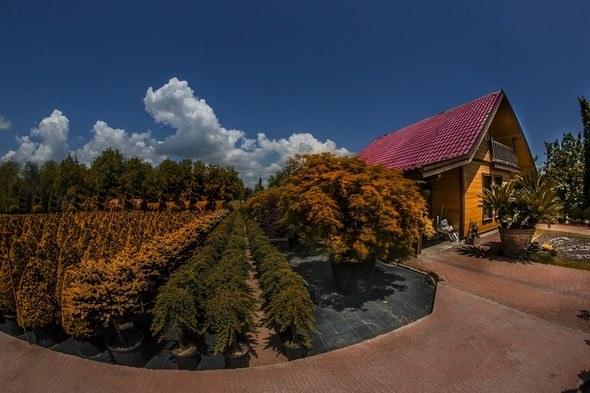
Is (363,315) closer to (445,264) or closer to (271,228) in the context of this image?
(445,264)

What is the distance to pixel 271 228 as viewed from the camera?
12.5 meters

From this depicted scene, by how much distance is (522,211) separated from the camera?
30.0 feet

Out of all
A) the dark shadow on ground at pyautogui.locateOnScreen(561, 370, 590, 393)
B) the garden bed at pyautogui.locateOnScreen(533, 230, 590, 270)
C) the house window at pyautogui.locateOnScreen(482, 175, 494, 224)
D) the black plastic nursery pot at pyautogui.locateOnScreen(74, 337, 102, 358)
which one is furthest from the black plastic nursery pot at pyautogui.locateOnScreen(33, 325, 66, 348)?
the house window at pyautogui.locateOnScreen(482, 175, 494, 224)

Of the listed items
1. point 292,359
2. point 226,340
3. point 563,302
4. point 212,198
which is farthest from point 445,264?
point 212,198

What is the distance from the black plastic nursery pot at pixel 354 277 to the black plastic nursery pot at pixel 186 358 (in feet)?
10.9

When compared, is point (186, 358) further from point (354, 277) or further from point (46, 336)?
point (354, 277)

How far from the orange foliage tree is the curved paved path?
1526mm

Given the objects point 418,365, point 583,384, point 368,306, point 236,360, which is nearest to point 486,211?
point 368,306

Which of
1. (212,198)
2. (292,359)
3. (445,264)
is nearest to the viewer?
(292,359)

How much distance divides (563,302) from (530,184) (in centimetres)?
513

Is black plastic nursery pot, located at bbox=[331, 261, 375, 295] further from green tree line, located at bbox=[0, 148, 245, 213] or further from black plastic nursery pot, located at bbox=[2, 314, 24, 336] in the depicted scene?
green tree line, located at bbox=[0, 148, 245, 213]

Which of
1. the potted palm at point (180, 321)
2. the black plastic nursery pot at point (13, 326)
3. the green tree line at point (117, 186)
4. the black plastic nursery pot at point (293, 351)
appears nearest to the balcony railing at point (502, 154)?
the black plastic nursery pot at point (293, 351)

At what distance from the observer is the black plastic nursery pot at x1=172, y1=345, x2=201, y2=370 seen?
414 centimetres

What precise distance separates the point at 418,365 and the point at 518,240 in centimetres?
716
